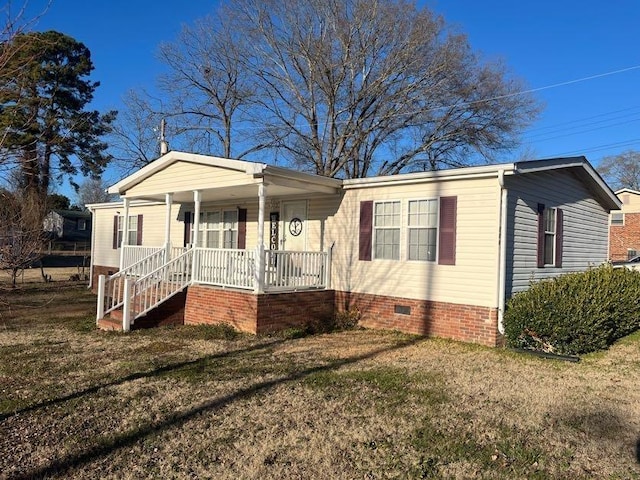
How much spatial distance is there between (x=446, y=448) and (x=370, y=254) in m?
6.41

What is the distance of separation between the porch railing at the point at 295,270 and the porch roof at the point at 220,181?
144 centimetres

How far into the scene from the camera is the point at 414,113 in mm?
21141

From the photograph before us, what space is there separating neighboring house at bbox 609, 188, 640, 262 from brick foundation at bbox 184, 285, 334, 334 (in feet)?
79.5

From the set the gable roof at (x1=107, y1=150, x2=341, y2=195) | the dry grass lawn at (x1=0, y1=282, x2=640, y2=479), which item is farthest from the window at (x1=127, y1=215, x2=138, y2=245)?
the dry grass lawn at (x1=0, y1=282, x2=640, y2=479)

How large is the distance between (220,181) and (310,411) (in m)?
6.69

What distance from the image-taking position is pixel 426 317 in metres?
9.67

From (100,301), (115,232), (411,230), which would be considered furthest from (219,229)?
(115,232)

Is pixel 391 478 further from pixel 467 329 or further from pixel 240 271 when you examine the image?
pixel 240 271

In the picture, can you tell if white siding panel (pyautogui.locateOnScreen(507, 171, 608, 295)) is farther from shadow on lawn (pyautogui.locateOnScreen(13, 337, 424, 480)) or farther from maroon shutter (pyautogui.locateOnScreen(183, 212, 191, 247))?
maroon shutter (pyautogui.locateOnScreen(183, 212, 191, 247))

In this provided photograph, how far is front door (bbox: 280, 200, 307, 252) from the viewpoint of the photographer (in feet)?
39.3

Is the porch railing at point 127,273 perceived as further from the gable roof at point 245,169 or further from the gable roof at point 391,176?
the gable roof at point 391,176

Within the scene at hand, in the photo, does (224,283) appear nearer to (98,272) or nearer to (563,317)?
(563,317)

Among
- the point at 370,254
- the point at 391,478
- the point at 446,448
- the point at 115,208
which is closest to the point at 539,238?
the point at 370,254

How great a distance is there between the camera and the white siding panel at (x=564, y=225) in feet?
30.1
